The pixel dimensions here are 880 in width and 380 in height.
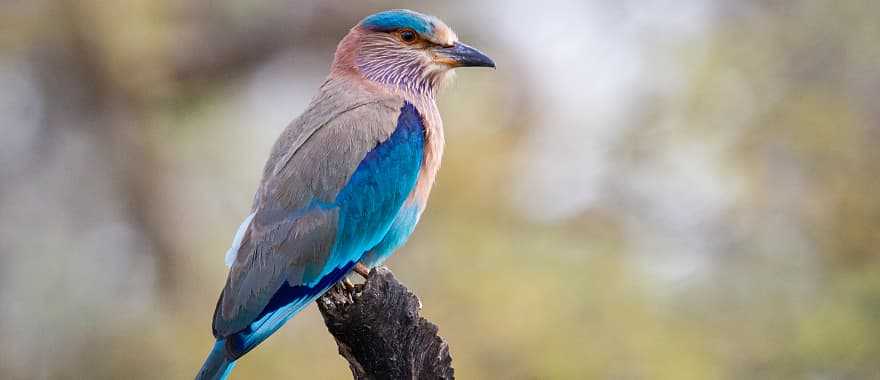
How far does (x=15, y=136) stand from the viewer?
9836 millimetres

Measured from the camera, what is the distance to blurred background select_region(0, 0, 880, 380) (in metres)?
9.04

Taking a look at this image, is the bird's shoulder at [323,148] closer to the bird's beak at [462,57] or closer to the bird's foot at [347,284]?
the bird's foot at [347,284]

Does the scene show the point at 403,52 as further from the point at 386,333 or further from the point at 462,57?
the point at 386,333

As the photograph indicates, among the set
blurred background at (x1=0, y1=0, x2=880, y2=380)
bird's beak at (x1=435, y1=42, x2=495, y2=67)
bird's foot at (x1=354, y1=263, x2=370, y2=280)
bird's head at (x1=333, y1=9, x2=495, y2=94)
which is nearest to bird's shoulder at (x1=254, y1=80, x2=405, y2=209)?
bird's foot at (x1=354, y1=263, x2=370, y2=280)

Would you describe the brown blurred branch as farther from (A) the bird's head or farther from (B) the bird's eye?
(B) the bird's eye

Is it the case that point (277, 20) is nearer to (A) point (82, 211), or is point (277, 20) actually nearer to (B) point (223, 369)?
(A) point (82, 211)

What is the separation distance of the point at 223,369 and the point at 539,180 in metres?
6.01

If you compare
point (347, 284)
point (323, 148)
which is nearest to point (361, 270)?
point (347, 284)

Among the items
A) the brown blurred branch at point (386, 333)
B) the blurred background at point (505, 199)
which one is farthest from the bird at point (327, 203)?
the blurred background at point (505, 199)

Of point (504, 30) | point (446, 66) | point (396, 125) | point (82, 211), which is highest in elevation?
point (504, 30)

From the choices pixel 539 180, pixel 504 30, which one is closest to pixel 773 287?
pixel 539 180

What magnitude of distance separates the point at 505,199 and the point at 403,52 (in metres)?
4.35

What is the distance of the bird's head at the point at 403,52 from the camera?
5508mm

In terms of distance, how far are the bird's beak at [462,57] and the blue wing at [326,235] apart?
0.49 metres
